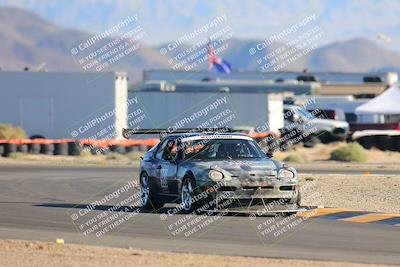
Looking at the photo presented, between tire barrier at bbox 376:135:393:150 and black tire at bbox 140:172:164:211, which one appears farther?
tire barrier at bbox 376:135:393:150

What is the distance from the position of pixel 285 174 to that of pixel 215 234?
3056 mm

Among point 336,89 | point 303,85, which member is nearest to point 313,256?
point 303,85

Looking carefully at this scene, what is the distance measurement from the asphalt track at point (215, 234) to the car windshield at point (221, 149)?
1169 millimetres

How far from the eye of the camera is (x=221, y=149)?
18359 millimetres

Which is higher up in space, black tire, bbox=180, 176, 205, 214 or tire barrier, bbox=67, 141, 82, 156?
→ black tire, bbox=180, 176, 205, 214

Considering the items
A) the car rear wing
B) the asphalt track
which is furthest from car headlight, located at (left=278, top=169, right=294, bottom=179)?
the car rear wing

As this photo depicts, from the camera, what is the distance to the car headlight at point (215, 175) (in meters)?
17.1

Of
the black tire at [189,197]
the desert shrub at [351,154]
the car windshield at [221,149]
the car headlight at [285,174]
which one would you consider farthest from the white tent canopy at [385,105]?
the black tire at [189,197]

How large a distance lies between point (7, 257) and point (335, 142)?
126ft

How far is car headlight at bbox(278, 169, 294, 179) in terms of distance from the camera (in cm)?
1744

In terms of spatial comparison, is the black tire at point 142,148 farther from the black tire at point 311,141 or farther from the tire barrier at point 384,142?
the tire barrier at point 384,142

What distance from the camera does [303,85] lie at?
7319 centimetres

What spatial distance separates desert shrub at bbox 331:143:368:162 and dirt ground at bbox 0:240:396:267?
29.2m

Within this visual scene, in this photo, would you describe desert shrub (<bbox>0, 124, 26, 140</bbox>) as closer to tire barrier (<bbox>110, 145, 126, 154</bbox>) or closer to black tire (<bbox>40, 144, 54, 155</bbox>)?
black tire (<bbox>40, 144, 54, 155</bbox>)
